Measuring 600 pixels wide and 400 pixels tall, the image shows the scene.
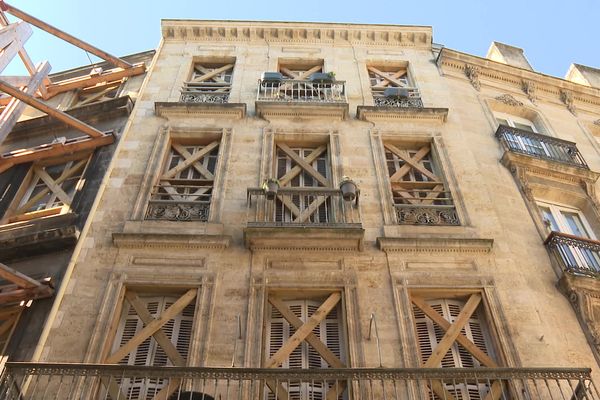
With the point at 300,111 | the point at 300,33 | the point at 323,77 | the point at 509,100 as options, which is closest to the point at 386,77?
the point at 323,77

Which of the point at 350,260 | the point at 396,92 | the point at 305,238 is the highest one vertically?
the point at 396,92

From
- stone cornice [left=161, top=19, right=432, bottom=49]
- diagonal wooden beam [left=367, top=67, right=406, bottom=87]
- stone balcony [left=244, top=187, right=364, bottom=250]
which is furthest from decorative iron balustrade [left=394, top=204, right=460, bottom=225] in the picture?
stone cornice [left=161, top=19, right=432, bottom=49]

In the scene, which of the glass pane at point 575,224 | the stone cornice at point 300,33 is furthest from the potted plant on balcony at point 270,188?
the stone cornice at point 300,33

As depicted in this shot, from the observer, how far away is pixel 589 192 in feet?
41.4

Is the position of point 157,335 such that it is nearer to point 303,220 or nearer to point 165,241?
point 165,241

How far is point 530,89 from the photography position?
16125 millimetres

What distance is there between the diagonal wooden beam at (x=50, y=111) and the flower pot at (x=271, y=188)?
12.9 ft

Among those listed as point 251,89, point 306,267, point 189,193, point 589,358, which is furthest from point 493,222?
point 251,89

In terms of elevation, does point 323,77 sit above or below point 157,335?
above

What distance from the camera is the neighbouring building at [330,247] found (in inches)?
315

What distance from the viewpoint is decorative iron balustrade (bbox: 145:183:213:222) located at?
1045 cm

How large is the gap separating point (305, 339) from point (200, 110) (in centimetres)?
639

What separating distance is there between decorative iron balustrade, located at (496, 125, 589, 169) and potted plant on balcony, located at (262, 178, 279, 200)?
5.60 meters

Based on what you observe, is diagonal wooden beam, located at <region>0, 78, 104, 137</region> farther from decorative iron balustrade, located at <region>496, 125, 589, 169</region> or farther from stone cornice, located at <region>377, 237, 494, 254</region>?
decorative iron balustrade, located at <region>496, 125, 589, 169</region>
